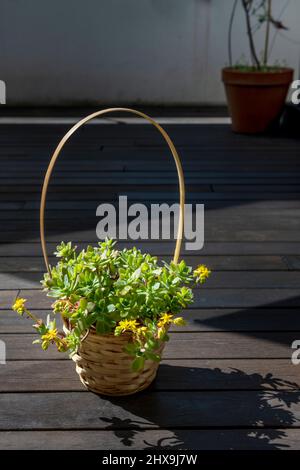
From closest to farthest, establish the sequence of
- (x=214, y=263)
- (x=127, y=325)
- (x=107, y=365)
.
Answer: (x=127, y=325), (x=107, y=365), (x=214, y=263)

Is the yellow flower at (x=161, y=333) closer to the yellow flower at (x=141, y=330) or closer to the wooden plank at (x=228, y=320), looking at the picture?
the yellow flower at (x=141, y=330)

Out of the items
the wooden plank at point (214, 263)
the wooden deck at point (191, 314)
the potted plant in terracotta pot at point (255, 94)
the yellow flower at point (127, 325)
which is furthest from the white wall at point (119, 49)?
the yellow flower at point (127, 325)

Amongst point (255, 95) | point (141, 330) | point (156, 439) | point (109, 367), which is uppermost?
point (255, 95)

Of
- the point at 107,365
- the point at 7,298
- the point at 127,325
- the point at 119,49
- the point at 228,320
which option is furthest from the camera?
the point at 119,49

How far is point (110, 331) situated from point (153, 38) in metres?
4.25

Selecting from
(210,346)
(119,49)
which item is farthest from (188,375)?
(119,49)

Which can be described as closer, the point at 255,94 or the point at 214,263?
the point at 214,263

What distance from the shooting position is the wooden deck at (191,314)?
134 cm

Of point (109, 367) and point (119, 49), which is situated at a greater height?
point (119, 49)

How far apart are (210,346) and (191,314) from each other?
0.60ft

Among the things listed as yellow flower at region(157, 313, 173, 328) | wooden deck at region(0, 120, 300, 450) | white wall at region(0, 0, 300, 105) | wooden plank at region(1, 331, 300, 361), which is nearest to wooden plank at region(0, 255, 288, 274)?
wooden deck at region(0, 120, 300, 450)

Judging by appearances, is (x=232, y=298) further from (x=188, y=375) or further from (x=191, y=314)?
(x=188, y=375)

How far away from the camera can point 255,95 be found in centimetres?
407

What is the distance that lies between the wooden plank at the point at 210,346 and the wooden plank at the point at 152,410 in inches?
6.3
